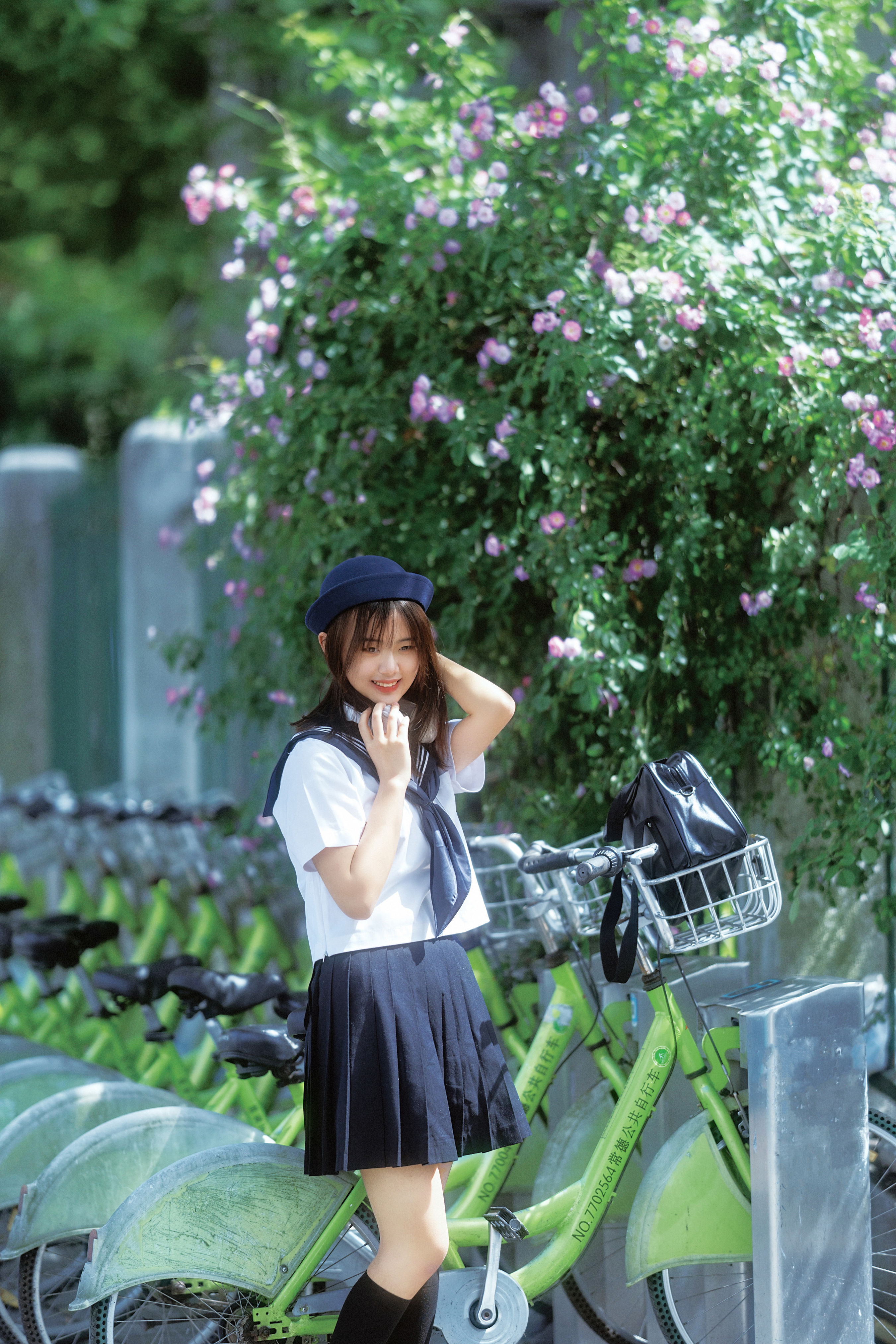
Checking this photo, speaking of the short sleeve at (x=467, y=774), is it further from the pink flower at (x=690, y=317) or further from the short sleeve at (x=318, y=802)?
the pink flower at (x=690, y=317)

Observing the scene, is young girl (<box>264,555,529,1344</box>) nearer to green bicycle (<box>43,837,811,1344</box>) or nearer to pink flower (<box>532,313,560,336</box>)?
green bicycle (<box>43,837,811,1344</box>)

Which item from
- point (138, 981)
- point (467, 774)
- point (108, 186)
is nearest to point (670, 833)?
point (467, 774)

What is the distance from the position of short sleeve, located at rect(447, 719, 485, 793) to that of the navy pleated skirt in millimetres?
325

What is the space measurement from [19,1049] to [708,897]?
2.57 metres

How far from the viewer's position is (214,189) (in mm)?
4332

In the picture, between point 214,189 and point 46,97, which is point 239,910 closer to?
point 214,189

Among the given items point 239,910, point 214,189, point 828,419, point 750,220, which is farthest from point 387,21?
point 239,910

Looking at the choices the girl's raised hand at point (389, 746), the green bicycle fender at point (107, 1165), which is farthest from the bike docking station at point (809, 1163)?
the green bicycle fender at point (107, 1165)

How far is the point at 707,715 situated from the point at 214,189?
215 centimetres

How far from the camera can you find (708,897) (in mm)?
2752

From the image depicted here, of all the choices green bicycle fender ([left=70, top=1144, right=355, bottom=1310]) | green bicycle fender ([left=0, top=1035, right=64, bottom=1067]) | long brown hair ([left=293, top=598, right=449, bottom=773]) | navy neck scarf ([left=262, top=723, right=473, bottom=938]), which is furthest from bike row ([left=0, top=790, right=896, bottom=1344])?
green bicycle fender ([left=0, top=1035, right=64, bottom=1067])

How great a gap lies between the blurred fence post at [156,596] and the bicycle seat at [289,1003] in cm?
418

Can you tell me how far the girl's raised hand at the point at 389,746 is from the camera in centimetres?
248

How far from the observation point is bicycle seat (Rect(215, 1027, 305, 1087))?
3.08m
